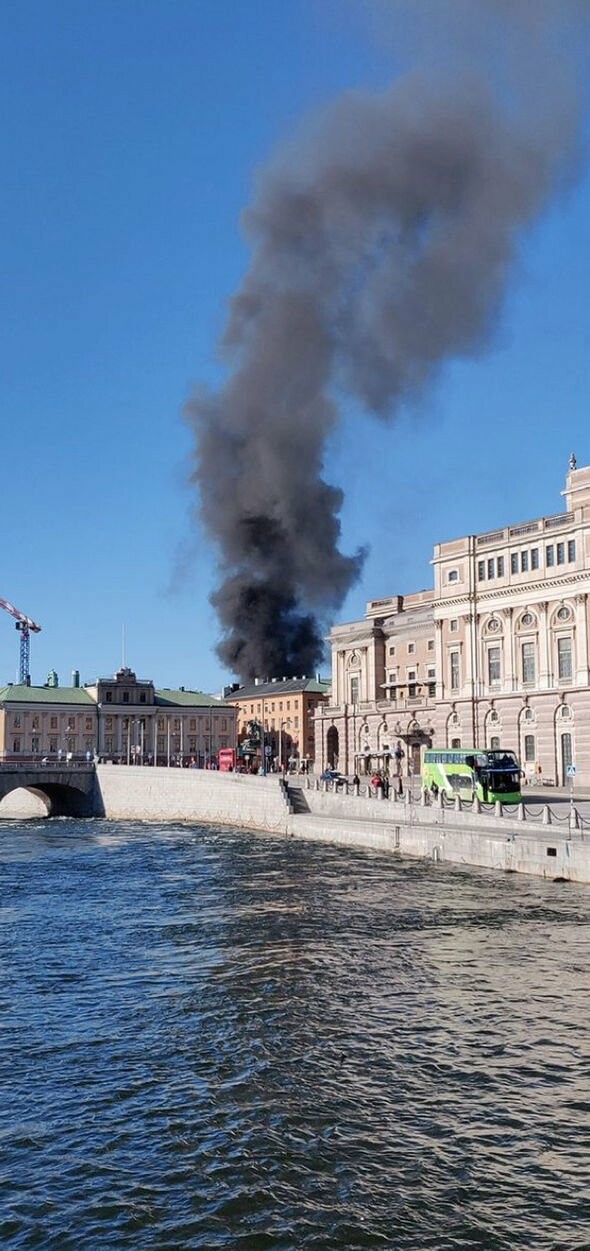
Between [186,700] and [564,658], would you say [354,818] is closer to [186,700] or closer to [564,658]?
[564,658]

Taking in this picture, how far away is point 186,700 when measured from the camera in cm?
19512


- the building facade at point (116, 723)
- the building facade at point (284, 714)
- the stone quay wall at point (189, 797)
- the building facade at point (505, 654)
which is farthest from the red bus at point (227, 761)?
the building facade at point (116, 723)

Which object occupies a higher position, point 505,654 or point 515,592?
point 515,592

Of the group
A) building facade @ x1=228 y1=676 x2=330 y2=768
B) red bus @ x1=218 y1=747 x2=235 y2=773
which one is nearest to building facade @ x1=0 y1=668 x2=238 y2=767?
building facade @ x1=228 y1=676 x2=330 y2=768

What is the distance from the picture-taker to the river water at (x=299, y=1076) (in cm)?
1530

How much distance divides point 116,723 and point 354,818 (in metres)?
120

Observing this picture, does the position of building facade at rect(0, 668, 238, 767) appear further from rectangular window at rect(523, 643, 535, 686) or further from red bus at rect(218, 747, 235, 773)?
rectangular window at rect(523, 643, 535, 686)

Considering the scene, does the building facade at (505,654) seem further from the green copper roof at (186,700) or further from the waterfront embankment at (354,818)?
the green copper roof at (186,700)

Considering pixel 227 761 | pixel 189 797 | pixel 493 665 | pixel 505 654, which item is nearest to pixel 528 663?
pixel 505 654

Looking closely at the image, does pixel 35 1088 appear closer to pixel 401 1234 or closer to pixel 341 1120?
pixel 341 1120

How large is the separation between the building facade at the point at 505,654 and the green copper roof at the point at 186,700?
227ft

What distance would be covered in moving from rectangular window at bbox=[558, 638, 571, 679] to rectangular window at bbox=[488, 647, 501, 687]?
795 centimetres

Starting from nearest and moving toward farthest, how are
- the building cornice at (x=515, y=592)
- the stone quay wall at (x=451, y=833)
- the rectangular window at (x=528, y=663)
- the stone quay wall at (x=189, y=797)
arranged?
1. the stone quay wall at (x=451, y=833)
2. the stone quay wall at (x=189, y=797)
3. the building cornice at (x=515, y=592)
4. the rectangular window at (x=528, y=663)

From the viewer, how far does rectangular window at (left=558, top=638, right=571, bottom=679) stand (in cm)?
9262
